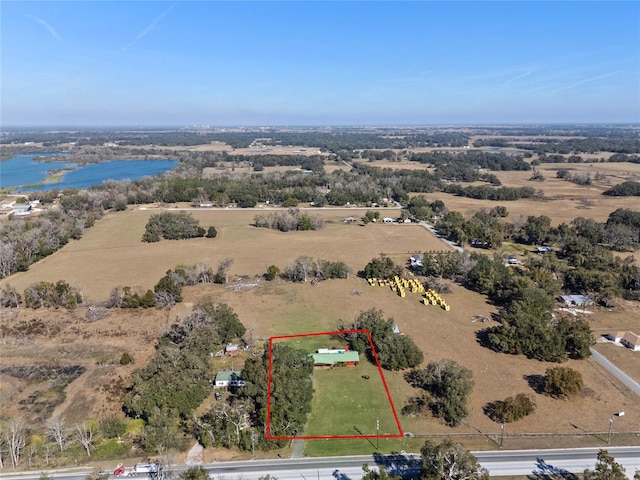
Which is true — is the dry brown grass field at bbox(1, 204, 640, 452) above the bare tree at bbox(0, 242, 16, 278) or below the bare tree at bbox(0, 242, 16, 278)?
below

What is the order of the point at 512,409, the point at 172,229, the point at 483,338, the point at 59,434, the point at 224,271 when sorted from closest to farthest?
the point at 59,434 → the point at 512,409 → the point at 483,338 → the point at 224,271 → the point at 172,229

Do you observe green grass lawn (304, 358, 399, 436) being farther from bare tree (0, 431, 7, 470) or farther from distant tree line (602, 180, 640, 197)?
distant tree line (602, 180, 640, 197)

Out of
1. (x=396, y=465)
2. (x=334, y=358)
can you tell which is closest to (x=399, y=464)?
(x=396, y=465)

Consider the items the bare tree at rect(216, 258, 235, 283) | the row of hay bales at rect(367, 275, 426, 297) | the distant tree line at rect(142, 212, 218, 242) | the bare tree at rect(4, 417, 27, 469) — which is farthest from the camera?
the distant tree line at rect(142, 212, 218, 242)

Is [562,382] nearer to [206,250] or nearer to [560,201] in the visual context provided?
[206,250]

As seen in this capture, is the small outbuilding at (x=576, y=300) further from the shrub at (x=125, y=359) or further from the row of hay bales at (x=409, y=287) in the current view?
the shrub at (x=125, y=359)

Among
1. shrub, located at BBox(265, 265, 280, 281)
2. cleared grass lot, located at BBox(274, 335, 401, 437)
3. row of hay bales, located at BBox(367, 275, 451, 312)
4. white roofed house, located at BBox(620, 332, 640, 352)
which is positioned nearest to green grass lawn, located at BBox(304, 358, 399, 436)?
cleared grass lot, located at BBox(274, 335, 401, 437)

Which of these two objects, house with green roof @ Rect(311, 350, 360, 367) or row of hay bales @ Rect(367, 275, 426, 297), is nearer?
house with green roof @ Rect(311, 350, 360, 367)
